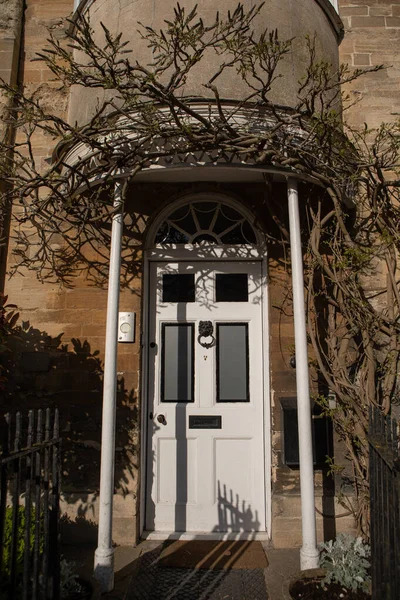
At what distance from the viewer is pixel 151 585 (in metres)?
3.57

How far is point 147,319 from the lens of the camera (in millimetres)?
4773

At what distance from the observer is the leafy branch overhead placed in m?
3.64

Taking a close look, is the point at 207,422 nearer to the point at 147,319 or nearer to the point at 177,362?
the point at 177,362

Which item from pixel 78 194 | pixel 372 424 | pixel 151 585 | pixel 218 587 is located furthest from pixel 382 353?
pixel 78 194

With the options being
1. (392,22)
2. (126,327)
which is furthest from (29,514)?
(392,22)

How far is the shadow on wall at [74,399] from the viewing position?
14.4 feet

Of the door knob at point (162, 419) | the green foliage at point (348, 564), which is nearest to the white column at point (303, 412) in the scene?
the green foliage at point (348, 564)

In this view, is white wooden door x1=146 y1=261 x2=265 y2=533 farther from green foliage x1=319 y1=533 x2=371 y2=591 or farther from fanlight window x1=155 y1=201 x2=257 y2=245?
green foliage x1=319 y1=533 x2=371 y2=591

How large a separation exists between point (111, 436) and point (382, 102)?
4.54 m

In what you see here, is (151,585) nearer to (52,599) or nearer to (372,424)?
(52,599)

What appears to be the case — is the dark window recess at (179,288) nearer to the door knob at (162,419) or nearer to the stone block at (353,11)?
the door knob at (162,419)

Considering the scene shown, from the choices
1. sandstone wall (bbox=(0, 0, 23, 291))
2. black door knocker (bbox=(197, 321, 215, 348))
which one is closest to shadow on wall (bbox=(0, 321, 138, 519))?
black door knocker (bbox=(197, 321, 215, 348))

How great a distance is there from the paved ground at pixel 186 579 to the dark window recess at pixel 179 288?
2.34 metres

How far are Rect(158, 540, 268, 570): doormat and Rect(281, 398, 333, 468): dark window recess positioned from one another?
2.68 ft
